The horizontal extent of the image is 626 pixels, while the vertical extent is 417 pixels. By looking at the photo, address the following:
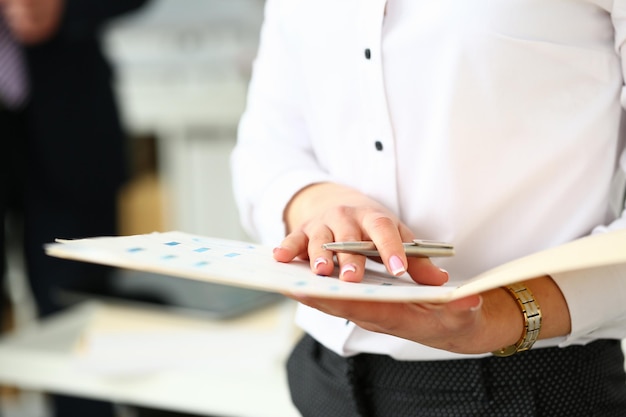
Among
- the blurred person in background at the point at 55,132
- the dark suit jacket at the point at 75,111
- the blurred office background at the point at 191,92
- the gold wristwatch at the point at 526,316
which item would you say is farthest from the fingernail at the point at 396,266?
the blurred office background at the point at 191,92

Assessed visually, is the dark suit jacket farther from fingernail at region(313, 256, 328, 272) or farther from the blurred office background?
fingernail at region(313, 256, 328, 272)

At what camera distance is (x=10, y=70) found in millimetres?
2092

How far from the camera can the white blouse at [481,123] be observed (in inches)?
27.7

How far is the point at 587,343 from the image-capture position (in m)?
0.76

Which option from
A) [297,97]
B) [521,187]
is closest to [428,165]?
[521,187]

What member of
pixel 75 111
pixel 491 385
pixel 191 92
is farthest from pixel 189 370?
pixel 191 92

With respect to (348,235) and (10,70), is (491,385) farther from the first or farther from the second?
(10,70)

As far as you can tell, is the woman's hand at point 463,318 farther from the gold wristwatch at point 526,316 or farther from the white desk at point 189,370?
the white desk at point 189,370

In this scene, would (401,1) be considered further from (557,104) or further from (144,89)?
(144,89)

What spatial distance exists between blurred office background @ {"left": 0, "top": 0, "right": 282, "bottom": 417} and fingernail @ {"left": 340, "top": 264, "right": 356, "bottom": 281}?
9.98ft

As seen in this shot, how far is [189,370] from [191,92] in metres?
2.58

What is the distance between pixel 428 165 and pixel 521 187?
8 centimetres

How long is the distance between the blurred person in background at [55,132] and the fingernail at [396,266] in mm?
1633

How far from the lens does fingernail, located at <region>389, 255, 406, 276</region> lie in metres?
0.61
